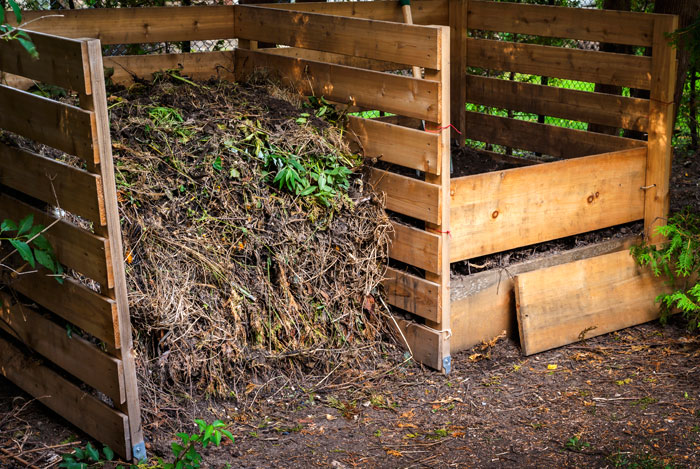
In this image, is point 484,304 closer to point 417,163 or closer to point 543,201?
point 543,201

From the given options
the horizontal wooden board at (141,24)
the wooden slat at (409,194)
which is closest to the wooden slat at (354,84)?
the horizontal wooden board at (141,24)

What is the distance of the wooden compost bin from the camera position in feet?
12.4

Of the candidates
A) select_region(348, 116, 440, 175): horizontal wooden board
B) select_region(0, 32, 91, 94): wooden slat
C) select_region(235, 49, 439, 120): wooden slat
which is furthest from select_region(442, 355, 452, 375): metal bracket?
select_region(0, 32, 91, 94): wooden slat

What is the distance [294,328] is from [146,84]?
6.80ft

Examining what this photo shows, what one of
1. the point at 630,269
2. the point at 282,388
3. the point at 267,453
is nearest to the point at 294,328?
the point at 282,388

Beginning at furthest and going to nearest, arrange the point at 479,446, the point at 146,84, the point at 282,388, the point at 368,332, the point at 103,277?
the point at 146,84, the point at 368,332, the point at 282,388, the point at 479,446, the point at 103,277

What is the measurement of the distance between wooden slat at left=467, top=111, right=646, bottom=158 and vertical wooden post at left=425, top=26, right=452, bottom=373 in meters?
1.79

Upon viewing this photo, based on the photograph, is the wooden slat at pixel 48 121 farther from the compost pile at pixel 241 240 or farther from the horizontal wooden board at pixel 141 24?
the horizontal wooden board at pixel 141 24

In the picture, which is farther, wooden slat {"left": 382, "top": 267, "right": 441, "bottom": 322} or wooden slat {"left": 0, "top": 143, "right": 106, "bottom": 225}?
wooden slat {"left": 382, "top": 267, "right": 441, "bottom": 322}

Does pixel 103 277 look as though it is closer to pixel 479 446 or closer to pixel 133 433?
pixel 133 433

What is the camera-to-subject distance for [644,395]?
4.70 meters

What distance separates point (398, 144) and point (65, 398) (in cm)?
236

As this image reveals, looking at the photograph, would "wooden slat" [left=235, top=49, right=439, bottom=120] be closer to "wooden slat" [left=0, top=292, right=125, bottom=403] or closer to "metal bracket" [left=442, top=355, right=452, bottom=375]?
"metal bracket" [left=442, top=355, right=452, bottom=375]

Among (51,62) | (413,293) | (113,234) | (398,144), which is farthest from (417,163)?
(51,62)
